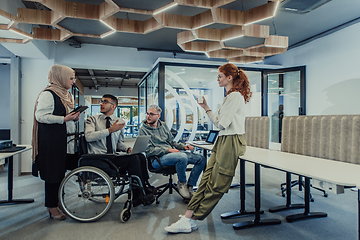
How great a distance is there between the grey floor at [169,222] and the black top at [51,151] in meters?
0.51

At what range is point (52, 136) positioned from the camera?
231cm

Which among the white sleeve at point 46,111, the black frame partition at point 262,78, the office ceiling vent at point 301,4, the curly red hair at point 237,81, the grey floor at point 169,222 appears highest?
the office ceiling vent at point 301,4

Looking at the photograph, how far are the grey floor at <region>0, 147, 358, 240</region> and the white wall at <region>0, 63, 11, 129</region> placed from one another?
4404 millimetres

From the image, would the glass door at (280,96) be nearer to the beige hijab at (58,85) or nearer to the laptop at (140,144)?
the laptop at (140,144)

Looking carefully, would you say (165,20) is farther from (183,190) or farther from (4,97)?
(4,97)

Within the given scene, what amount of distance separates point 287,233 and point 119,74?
9.37 meters

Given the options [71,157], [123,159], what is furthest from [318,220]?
[71,157]

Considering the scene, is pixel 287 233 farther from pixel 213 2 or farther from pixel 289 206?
pixel 213 2

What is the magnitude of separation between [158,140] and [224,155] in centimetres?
116

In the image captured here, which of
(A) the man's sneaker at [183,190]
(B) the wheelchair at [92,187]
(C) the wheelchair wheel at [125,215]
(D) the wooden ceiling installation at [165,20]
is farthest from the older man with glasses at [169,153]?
(D) the wooden ceiling installation at [165,20]

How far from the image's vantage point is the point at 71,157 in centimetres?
255

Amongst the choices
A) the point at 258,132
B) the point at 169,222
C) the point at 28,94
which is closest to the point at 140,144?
the point at 169,222

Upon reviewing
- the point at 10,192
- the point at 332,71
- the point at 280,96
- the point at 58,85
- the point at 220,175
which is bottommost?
the point at 10,192

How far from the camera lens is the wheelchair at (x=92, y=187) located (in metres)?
2.30
